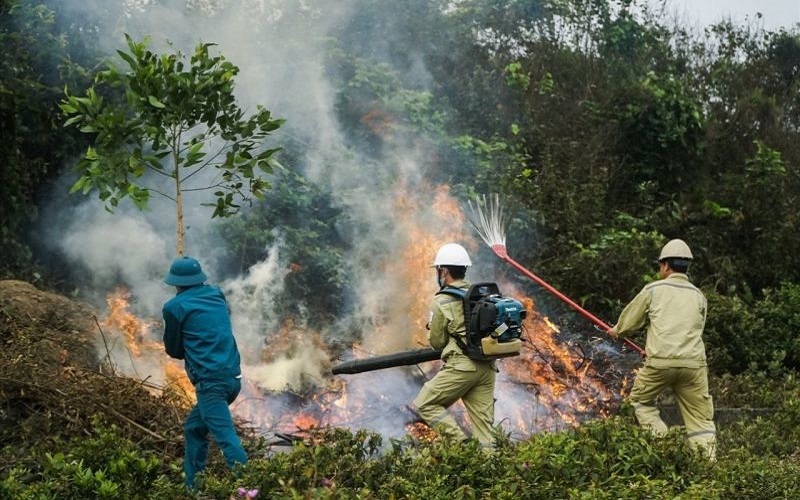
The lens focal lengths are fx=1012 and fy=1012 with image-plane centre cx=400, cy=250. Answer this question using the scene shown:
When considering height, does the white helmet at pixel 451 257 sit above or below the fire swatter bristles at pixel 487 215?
above

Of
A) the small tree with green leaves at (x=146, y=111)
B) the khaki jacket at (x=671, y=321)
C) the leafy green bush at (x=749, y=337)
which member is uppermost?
the small tree with green leaves at (x=146, y=111)

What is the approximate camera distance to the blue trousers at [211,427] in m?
6.51

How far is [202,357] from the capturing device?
6.62m

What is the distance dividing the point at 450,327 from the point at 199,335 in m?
1.90

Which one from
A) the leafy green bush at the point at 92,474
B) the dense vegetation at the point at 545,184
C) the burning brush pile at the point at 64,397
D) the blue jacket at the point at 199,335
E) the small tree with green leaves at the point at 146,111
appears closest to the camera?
the leafy green bush at the point at 92,474

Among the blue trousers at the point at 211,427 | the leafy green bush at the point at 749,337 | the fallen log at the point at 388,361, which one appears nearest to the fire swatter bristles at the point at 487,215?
the leafy green bush at the point at 749,337

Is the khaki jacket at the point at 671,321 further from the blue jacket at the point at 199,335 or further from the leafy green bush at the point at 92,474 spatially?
the leafy green bush at the point at 92,474

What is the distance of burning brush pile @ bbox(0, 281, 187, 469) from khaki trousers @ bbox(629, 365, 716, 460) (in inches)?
148

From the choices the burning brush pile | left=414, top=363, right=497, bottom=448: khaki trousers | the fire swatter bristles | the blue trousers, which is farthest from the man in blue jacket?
the fire swatter bristles

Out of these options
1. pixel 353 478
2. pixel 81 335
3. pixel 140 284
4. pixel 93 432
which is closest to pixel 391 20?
pixel 140 284

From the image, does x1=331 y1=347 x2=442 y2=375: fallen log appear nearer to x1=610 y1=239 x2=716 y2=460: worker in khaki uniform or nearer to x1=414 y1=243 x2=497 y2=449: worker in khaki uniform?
x1=414 y1=243 x2=497 y2=449: worker in khaki uniform

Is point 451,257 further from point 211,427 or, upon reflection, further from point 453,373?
point 211,427

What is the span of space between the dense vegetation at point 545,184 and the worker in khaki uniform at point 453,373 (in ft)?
3.22

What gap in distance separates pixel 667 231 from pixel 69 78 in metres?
8.62
